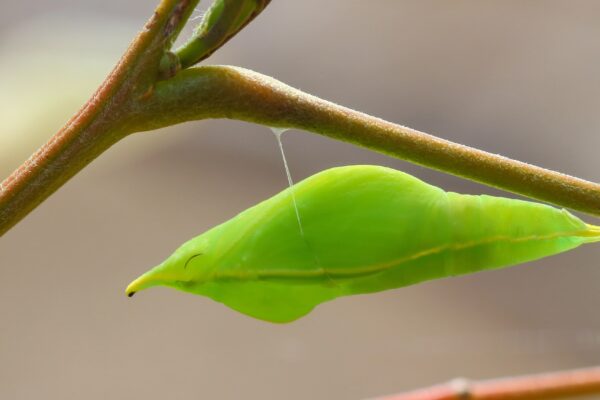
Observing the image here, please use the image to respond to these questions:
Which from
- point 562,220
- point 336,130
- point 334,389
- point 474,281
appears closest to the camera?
point 336,130

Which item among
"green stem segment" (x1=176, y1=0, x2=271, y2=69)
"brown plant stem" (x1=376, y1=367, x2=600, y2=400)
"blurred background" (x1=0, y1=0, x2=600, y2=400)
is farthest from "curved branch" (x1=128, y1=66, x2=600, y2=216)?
"blurred background" (x1=0, y1=0, x2=600, y2=400)

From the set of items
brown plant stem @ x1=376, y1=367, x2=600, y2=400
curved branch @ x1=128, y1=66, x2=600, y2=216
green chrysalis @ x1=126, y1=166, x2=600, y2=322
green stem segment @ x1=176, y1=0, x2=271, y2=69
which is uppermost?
green stem segment @ x1=176, y1=0, x2=271, y2=69

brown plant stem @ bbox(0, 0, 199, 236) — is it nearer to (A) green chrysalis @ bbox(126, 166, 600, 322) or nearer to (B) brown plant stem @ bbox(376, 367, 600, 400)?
(A) green chrysalis @ bbox(126, 166, 600, 322)

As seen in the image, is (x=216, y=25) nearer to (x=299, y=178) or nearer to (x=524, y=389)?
(x=524, y=389)

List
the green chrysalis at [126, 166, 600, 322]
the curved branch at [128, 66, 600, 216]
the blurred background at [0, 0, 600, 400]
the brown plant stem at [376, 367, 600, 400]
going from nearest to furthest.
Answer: the curved branch at [128, 66, 600, 216], the green chrysalis at [126, 166, 600, 322], the brown plant stem at [376, 367, 600, 400], the blurred background at [0, 0, 600, 400]

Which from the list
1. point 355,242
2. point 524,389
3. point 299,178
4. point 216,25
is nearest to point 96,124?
point 216,25

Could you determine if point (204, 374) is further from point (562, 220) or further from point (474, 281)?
point (562, 220)

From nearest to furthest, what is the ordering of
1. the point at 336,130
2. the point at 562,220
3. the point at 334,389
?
the point at 336,130
the point at 562,220
the point at 334,389

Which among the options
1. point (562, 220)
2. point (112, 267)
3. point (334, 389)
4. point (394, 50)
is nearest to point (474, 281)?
point (334, 389)
